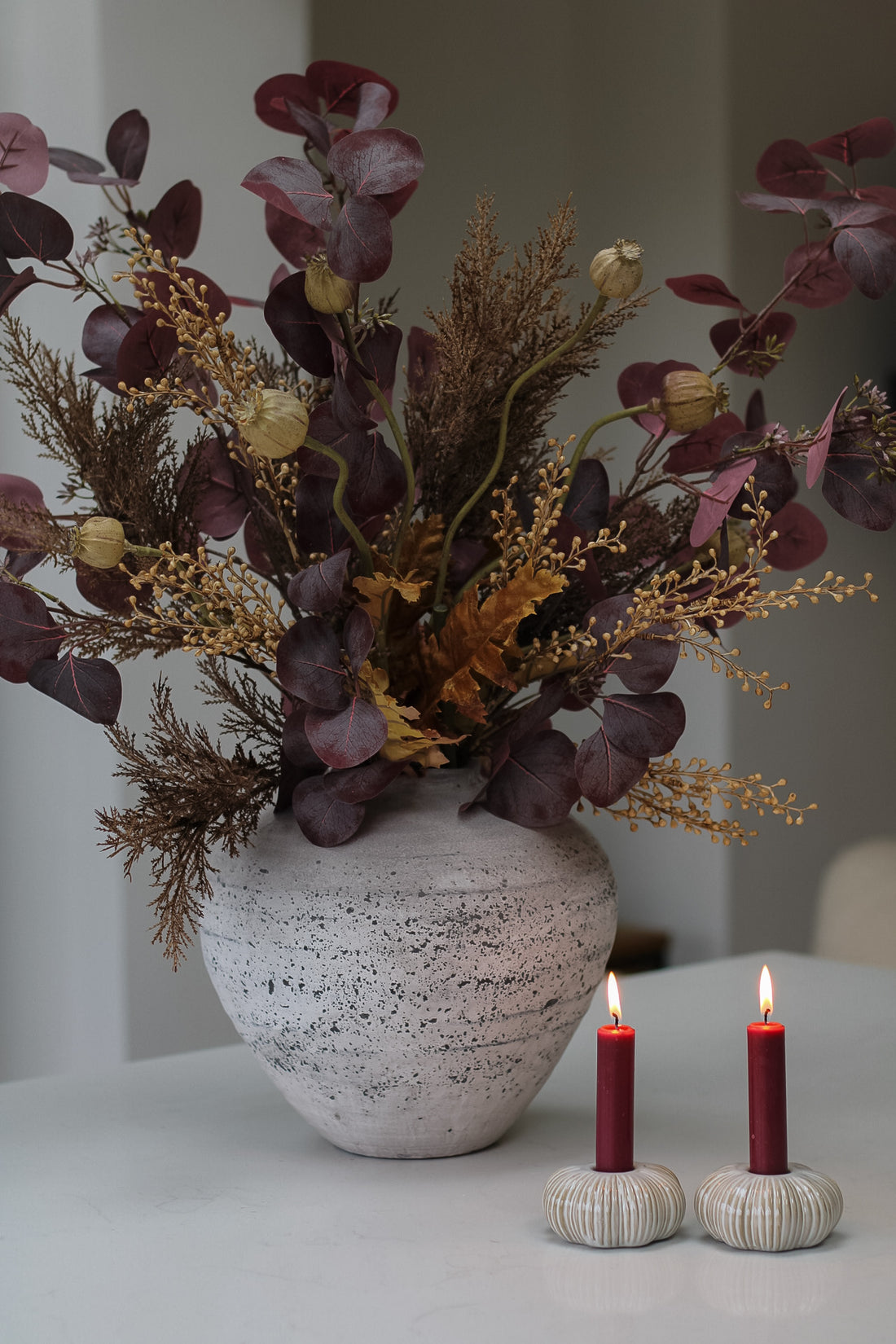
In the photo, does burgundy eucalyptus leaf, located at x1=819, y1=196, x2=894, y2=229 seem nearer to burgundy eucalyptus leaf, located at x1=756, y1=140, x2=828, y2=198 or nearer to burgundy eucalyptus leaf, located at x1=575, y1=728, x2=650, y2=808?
burgundy eucalyptus leaf, located at x1=756, y1=140, x2=828, y2=198

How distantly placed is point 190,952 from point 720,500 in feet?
3.36

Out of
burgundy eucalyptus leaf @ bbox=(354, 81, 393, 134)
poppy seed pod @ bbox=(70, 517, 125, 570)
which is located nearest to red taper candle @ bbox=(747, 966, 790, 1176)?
poppy seed pod @ bbox=(70, 517, 125, 570)

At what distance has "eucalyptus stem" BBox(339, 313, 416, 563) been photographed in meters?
0.55

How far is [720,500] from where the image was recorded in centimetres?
55

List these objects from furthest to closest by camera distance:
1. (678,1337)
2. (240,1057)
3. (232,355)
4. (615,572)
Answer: (240,1057) < (615,572) < (232,355) < (678,1337)

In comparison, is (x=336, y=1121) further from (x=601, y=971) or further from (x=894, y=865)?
(x=894, y=865)

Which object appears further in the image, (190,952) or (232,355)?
(190,952)

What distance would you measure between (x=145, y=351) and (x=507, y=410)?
168 mm

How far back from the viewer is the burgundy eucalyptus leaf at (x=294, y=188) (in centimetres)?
50

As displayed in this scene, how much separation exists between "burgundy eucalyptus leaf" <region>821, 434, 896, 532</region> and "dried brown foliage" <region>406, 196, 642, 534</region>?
0.12m

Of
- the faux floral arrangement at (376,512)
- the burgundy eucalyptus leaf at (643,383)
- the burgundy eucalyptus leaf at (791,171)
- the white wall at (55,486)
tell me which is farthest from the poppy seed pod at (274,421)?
the white wall at (55,486)

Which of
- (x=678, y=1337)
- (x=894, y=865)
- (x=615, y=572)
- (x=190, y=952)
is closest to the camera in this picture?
(x=678, y=1337)

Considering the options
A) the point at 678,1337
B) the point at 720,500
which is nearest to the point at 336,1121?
the point at 678,1337

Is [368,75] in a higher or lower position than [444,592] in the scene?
higher
